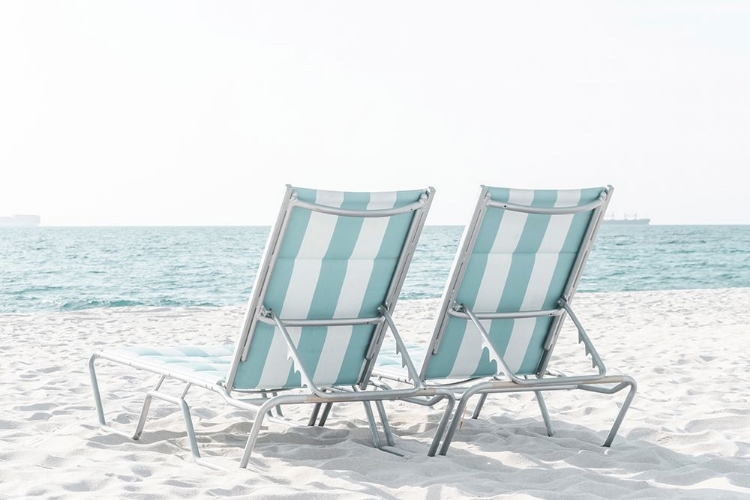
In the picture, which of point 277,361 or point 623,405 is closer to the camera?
point 277,361

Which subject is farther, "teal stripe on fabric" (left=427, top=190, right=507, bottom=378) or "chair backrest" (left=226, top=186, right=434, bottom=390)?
"teal stripe on fabric" (left=427, top=190, right=507, bottom=378)

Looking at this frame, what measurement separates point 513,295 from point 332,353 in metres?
0.75

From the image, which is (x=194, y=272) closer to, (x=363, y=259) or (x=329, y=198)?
(x=363, y=259)

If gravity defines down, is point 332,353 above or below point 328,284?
below

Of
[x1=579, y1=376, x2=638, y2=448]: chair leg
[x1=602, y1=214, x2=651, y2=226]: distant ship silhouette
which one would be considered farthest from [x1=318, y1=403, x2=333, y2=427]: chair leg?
[x1=602, y1=214, x2=651, y2=226]: distant ship silhouette

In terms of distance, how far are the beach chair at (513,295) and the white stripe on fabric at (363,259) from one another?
30 centimetres

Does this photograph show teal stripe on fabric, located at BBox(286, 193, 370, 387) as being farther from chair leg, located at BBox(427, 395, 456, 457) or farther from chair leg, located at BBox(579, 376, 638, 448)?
chair leg, located at BBox(579, 376, 638, 448)

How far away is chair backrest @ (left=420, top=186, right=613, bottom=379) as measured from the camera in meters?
3.46

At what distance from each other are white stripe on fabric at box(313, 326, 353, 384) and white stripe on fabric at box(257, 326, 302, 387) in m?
0.13

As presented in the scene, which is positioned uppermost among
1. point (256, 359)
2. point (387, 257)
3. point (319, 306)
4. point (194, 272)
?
point (387, 257)

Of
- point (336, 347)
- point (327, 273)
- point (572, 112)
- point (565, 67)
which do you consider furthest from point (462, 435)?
point (572, 112)

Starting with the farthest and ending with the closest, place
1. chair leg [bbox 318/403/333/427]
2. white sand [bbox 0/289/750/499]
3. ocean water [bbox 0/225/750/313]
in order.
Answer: ocean water [bbox 0/225/750/313]
chair leg [bbox 318/403/333/427]
white sand [bbox 0/289/750/499]

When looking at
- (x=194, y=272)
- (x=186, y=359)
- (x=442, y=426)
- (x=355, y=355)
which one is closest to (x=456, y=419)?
(x=442, y=426)

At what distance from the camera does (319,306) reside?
11.0 ft
